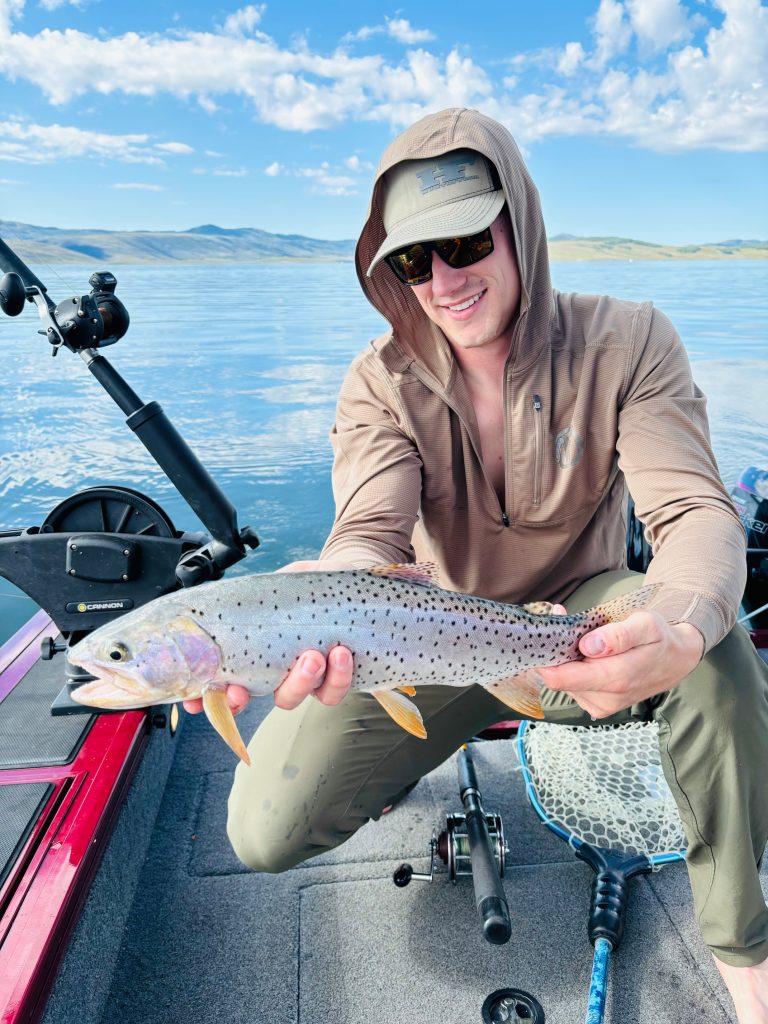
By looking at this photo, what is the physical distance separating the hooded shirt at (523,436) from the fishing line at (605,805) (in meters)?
0.71

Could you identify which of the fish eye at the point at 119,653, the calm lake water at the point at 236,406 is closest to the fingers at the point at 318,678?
the fish eye at the point at 119,653

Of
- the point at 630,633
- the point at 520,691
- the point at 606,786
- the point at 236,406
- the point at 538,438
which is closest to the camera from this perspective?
the point at 630,633

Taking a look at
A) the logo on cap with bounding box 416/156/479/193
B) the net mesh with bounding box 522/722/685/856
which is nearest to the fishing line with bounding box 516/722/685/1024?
the net mesh with bounding box 522/722/685/856

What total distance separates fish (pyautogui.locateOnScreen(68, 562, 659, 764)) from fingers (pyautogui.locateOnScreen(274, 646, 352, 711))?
3cm

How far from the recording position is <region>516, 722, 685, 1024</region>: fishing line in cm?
235

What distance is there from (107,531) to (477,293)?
165 cm

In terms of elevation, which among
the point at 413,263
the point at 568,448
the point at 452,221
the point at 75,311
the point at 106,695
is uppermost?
the point at 452,221

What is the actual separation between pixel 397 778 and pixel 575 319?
5.56ft

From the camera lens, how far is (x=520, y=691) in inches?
82.7

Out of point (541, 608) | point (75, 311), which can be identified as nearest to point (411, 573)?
point (541, 608)

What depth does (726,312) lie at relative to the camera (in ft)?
77.5

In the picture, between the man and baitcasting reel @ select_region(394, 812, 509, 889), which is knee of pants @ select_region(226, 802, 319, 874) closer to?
the man

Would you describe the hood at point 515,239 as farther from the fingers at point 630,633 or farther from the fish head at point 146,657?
the fish head at point 146,657

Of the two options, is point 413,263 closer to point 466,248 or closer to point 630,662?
point 466,248
